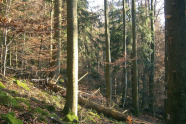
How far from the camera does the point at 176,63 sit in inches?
102

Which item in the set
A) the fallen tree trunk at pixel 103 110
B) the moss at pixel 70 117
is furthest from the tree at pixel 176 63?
the fallen tree trunk at pixel 103 110

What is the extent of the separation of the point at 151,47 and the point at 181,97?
17.1 metres

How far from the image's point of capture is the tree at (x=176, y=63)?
8.25 feet

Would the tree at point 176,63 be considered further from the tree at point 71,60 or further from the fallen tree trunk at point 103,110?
the fallen tree trunk at point 103,110

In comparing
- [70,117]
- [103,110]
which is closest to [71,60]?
[70,117]

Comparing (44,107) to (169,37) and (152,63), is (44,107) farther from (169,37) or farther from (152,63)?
(152,63)

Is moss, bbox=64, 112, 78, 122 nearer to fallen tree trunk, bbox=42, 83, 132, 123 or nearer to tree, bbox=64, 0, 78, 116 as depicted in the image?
tree, bbox=64, 0, 78, 116

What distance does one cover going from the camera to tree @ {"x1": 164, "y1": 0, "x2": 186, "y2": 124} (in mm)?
2514

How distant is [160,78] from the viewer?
A: 19.7 metres

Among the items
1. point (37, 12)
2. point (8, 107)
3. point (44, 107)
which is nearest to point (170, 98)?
point (8, 107)

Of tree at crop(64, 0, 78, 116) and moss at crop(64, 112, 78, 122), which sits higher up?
tree at crop(64, 0, 78, 116)

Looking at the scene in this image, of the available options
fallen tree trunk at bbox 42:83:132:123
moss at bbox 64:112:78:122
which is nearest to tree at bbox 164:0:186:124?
moss at bbox 64:112:78:122

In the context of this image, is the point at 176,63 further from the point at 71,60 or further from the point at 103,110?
the point at 103,110

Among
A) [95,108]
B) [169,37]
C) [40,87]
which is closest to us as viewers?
[169,37]
